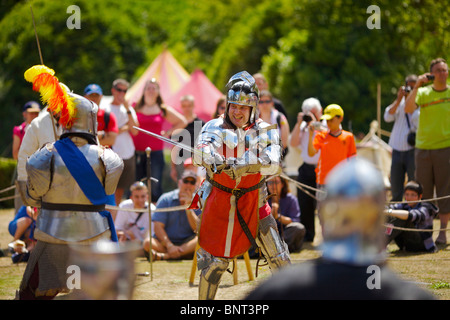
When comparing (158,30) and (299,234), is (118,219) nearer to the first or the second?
(299,234)

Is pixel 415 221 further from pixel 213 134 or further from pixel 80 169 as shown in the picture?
pixel 80 169

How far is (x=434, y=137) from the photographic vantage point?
8148 millimetres

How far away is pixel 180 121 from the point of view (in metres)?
9.34

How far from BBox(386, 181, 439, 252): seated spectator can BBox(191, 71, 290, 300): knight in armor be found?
9.65ft

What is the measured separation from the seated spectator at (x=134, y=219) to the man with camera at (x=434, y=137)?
3063 mm

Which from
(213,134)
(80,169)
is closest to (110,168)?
(80,169)

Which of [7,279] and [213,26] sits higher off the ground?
[213,26]

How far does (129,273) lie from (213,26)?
41518 millimetres

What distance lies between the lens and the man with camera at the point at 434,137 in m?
8.07

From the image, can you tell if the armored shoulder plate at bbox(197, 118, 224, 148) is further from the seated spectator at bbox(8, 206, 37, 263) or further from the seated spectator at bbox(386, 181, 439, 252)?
the seated spectator at bbox(8, 206, 37, 263)

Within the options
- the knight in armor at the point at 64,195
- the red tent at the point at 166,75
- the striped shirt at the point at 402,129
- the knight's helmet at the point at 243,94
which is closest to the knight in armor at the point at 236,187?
the knight's helmet at the point at 243,94

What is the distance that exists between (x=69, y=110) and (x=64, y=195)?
0.57 metres

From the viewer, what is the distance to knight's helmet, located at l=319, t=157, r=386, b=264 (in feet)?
8.55
